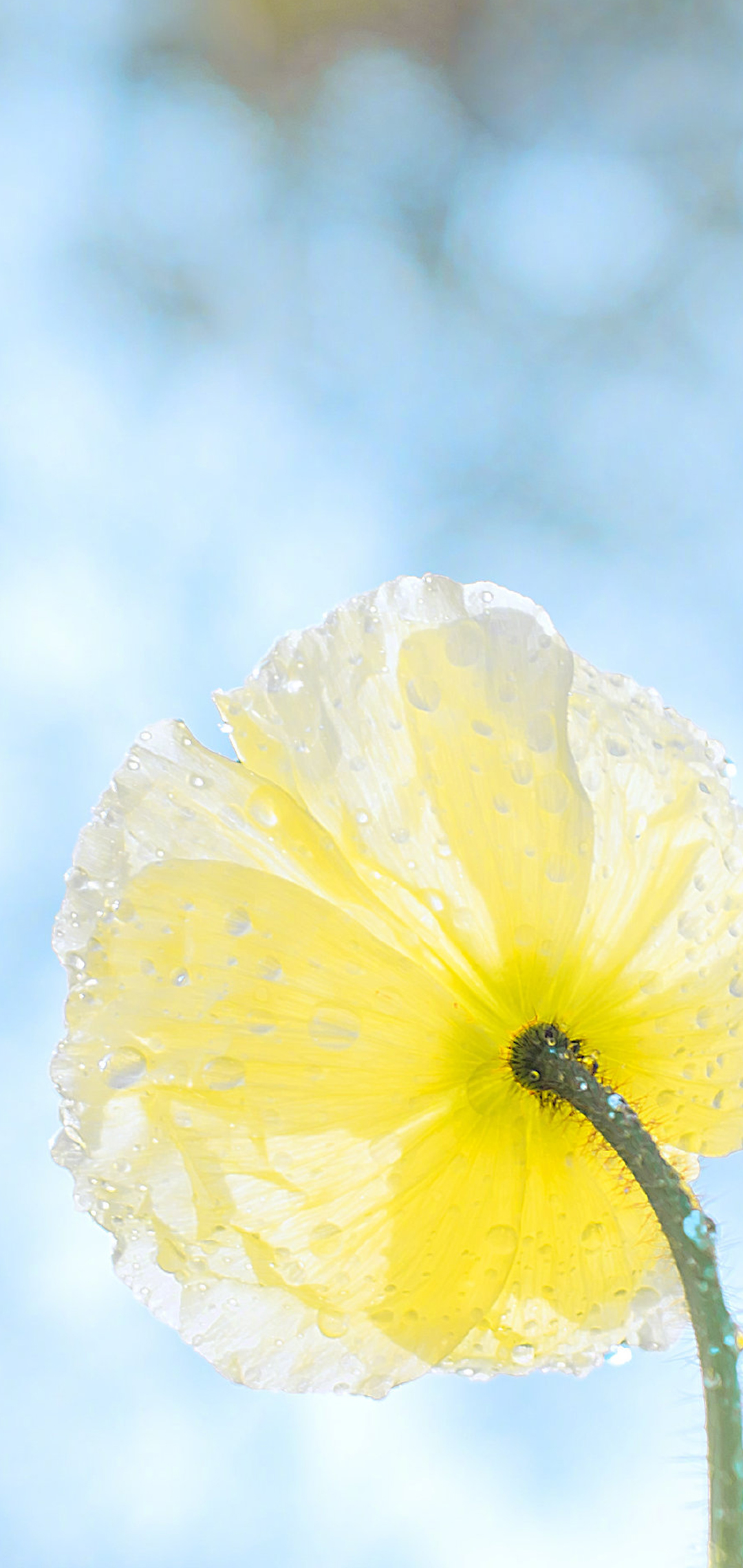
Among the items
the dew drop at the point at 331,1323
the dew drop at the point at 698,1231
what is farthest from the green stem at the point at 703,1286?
the dew drop at the point at 331,1323

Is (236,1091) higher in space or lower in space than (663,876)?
lower

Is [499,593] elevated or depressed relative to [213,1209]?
elevated

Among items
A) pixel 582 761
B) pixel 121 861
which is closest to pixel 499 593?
Result: pixel 582 761

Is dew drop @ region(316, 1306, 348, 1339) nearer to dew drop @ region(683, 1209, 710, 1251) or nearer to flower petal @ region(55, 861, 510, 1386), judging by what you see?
flower petal @ region(55, 861, 510, 1386)

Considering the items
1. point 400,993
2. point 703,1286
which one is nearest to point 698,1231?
point 703,1286

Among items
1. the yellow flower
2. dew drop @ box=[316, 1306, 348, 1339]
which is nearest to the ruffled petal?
the yellow flower

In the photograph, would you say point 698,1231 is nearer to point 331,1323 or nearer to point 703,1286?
point 703,1286

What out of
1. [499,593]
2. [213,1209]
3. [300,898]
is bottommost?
[213,1209]

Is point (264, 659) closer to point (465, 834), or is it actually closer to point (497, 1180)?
point (465, 834)
